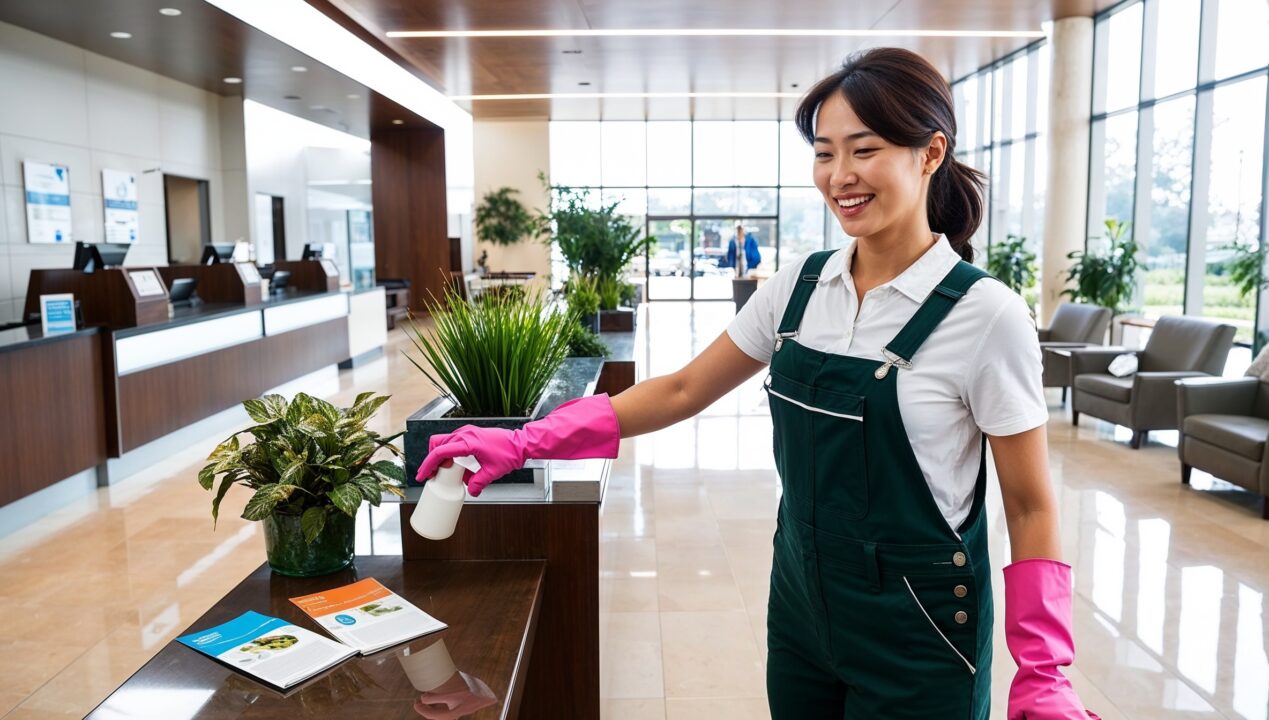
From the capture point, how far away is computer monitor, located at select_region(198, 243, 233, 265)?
29.5 ft

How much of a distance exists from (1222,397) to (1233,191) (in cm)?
353

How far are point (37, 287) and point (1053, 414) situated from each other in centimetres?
767

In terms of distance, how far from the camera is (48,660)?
331 centimetres

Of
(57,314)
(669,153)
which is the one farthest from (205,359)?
(669,153)

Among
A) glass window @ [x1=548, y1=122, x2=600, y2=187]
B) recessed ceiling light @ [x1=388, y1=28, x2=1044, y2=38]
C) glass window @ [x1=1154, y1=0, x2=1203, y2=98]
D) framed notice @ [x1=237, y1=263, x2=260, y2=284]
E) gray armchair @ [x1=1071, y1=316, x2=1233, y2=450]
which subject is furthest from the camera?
glass window @ [x1=548, y1=122, x2=600, y2=187]

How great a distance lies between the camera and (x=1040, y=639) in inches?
48.0

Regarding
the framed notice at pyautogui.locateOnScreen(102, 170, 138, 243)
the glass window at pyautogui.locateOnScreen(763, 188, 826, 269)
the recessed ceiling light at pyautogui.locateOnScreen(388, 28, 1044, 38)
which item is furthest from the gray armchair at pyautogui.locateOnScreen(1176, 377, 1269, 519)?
the glass window at pyautogui.locateOnScreen(763, 188, 826, 269)

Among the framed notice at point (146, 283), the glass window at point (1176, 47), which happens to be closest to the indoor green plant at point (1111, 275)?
the glass window at point (1176, 47)

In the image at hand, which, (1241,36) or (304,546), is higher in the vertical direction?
(1241,36)

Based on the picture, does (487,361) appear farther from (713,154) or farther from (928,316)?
(713,154)

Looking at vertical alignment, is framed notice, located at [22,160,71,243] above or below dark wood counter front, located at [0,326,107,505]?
above

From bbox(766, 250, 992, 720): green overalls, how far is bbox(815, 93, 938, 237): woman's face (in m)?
0.13

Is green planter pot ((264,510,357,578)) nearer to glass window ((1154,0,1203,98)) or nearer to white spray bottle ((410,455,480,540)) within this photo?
white spray bottle ((410,455,480,540))

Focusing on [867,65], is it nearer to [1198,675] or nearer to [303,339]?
[1198,675]
